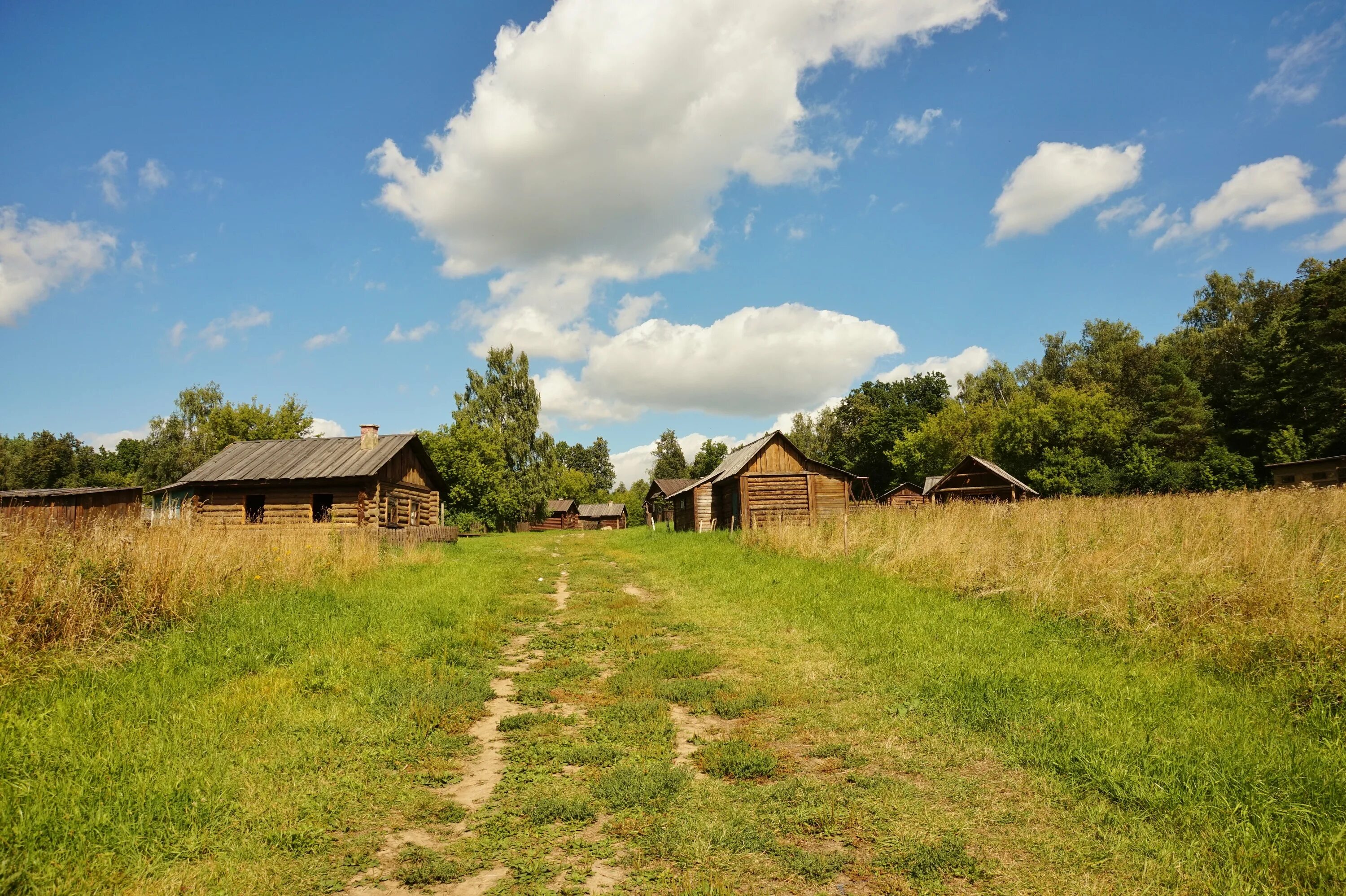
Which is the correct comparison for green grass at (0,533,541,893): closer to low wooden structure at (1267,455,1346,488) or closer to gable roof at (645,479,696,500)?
low wooden structure at (1267,455,1346,488)

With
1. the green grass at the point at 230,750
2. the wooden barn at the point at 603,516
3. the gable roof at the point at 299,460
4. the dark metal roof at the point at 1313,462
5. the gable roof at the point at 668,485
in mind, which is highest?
the gable roof at the point at 299,460

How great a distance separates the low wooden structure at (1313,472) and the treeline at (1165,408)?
8.41ft

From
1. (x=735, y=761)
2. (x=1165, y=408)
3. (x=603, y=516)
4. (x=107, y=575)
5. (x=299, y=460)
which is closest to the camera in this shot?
(x=735, y=761)

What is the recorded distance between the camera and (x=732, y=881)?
10.6 feet

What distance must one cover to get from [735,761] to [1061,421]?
5301 cm

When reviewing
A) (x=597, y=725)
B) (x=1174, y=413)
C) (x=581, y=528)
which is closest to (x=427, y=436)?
(x=581, y=528)

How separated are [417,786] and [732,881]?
2487 mm

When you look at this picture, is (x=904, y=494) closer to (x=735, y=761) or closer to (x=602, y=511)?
(x=602, y=511)

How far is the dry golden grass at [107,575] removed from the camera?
20.5 feet

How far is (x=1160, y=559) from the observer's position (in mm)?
8750

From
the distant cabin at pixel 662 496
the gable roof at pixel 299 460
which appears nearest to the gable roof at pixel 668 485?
the distant cabin at pixel 662 496

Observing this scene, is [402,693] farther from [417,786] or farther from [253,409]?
[253,409]

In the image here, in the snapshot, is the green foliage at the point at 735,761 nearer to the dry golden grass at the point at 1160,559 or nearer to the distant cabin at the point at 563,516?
the dry golden grass at the point at 1160,559

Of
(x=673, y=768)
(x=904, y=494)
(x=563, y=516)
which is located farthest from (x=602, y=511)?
(x=673, y=768)
